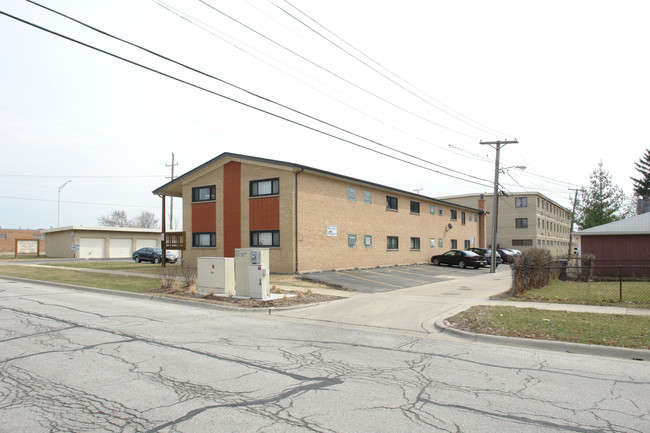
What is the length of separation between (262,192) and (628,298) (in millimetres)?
17965

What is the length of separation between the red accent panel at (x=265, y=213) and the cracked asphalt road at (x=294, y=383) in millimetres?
14969

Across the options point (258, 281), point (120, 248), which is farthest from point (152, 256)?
A: point (258, 281)

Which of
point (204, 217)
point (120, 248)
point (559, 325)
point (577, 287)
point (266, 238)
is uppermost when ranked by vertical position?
point (204, 217)

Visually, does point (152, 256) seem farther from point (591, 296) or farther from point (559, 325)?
point (559, 325)

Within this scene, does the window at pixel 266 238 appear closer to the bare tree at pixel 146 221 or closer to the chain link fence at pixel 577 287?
the chain link fence at pixel 577 287

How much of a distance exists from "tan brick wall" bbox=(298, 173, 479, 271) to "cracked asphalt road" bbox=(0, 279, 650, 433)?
1494cm

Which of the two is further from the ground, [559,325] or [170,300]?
[559,325]

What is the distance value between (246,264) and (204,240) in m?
15.3

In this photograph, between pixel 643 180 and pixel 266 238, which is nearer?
pixel 266 238

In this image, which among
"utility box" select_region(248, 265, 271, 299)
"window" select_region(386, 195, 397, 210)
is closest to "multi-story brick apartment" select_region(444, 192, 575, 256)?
"window" select_region(386, 195, 397, 210)

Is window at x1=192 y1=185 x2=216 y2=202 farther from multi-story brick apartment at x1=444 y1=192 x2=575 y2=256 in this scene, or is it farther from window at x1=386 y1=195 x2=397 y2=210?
multi-story brick apartment at x1=444 y1=192 x2=575 y2=256

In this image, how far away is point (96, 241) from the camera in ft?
166

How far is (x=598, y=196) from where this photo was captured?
52.6m

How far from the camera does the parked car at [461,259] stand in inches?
1380
